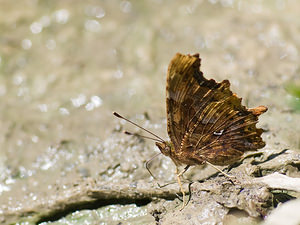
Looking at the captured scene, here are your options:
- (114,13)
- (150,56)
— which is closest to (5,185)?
(150,56)

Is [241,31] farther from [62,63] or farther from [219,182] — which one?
[219,182]

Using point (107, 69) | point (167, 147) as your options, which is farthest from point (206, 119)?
point (107, 69)

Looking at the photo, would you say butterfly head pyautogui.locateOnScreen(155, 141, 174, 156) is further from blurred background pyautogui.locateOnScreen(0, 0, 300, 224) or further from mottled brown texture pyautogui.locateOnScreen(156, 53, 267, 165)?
blurred background pyautogui.locateOnScreen(0, 0, 300, 224)

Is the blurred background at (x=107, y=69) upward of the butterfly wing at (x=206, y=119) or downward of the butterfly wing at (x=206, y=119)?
upward

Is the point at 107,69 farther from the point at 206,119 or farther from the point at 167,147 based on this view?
the point at 206,119

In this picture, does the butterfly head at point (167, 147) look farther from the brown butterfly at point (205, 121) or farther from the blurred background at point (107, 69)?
Result: the blurred background at point (107, 69)

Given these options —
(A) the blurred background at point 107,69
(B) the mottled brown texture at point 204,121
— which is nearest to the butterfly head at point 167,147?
(B) the mottled brown texture at point 204,121

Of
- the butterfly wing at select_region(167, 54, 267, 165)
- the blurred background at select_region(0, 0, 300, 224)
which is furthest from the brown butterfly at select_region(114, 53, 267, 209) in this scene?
the blurred background at select_region(0, 0, 300, 224)
